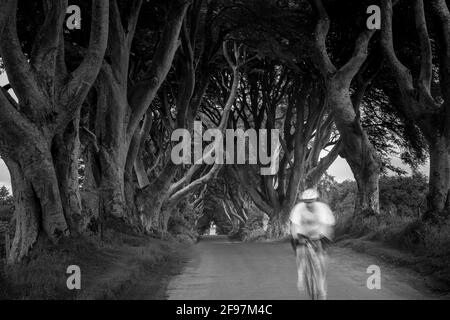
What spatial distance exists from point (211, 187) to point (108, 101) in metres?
38.5

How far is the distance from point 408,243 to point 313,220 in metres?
6.75

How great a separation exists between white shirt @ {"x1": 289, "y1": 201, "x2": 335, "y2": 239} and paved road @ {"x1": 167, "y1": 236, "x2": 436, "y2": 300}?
68.2 inches

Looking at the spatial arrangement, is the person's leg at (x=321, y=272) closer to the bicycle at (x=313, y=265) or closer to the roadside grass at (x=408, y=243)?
the bicycle at (x=313, y=265)

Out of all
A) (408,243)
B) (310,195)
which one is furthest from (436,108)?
(310,195)

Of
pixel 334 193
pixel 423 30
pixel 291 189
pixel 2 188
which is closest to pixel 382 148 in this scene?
pixel 291 189

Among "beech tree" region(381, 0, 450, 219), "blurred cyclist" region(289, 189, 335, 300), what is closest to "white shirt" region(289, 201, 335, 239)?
"blurred cyclist" region(289, 189, 335, 300)

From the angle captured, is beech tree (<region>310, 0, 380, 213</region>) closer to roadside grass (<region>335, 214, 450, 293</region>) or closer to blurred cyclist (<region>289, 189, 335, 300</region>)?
roadside grass (<region>335, 214, 450, 293</region>)

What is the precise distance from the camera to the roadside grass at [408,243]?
1005 cm

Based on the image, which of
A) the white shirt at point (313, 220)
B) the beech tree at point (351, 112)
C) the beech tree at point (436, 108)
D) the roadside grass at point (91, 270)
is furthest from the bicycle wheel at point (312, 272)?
the beech tree at point (351, 112)

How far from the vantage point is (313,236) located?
22.3 ft

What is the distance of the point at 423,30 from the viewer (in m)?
13.8

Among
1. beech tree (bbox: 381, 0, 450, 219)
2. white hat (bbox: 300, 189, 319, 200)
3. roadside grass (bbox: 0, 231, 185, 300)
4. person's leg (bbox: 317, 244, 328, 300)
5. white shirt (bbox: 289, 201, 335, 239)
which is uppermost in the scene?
beech tree (bbox: 381, 0, 450, 219)

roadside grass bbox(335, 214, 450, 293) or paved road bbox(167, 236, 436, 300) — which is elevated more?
roadside grass bbox(335, 214, 450, 293)

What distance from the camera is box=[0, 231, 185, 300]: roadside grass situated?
7520mm
